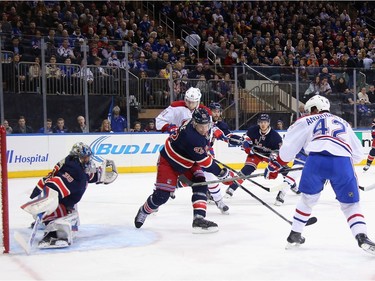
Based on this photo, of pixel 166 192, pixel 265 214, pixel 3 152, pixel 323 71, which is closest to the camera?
pixel 3 152

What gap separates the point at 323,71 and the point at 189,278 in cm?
838

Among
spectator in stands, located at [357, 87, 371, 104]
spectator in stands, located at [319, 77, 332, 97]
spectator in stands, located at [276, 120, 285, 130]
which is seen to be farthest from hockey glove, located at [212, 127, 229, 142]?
spectator in stands, located at [357, 87, 371, 104]

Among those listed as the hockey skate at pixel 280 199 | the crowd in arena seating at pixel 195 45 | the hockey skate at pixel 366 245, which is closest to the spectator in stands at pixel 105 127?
the crowd in arena seating at pixel 195 45

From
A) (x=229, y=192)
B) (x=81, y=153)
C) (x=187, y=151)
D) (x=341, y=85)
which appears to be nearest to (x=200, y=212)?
(x=187, y=151)

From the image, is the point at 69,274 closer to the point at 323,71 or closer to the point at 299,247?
the point at 299,247

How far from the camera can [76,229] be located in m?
4.38

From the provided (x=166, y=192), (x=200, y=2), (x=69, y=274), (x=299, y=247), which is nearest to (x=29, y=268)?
(x=69, y=274)

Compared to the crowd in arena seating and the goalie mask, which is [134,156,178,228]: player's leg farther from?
the crowd in arena seating

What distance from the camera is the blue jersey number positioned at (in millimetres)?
3785

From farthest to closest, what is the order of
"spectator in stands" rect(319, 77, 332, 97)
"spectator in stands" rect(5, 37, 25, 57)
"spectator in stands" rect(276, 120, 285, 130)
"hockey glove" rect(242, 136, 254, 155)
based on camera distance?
"spectator in stands" rect(276, 120, 285, 130), "spectator in stands" rect(319, 77, 332, 97), "spectator in stands" rect(5, 37, 25, 57), "hockey glove" rect(242, 136, 254, 155)

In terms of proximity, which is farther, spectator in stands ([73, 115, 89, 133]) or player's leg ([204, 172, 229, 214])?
spectator in stands ([73, 115, 89, 133])

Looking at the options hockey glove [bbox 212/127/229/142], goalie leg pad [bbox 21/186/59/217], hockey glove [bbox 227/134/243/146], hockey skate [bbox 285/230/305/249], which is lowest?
hockey skate [bbox 285/230/305/249]

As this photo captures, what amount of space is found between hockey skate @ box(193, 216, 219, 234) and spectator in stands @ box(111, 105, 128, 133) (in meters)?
5.38

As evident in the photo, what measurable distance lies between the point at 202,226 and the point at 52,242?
3.87 feet
